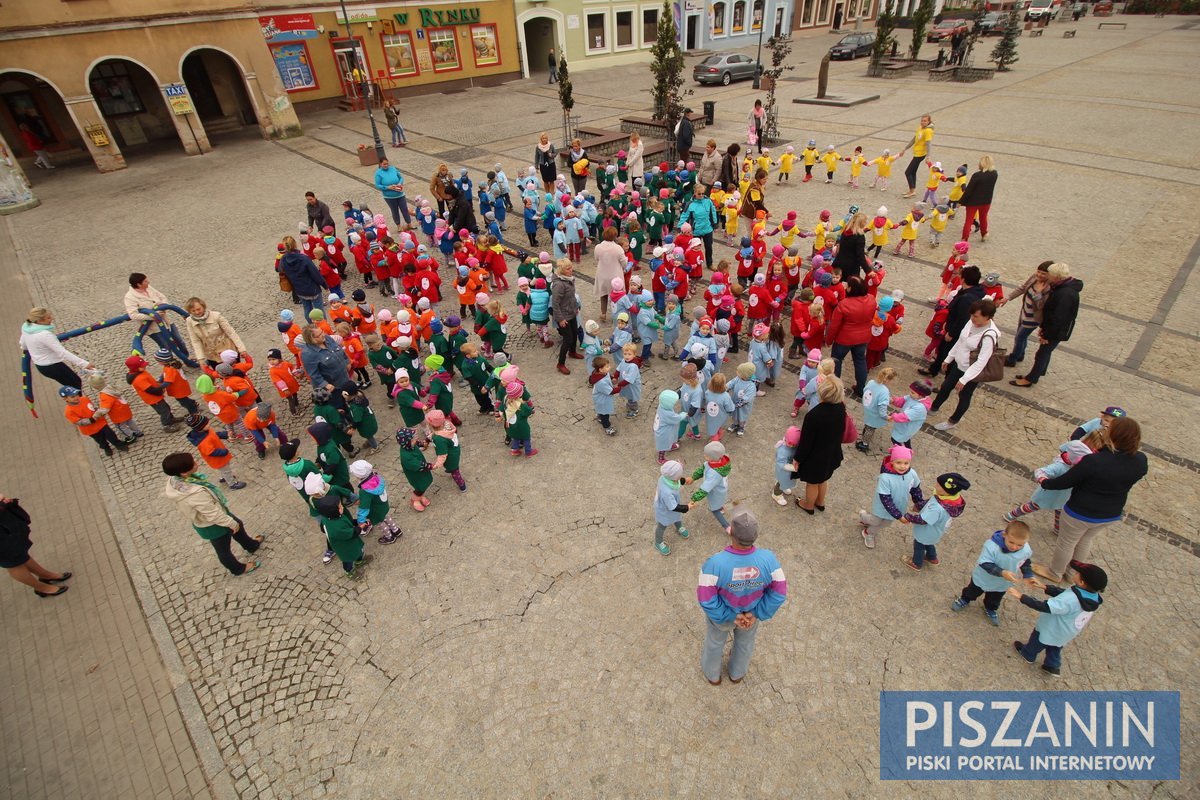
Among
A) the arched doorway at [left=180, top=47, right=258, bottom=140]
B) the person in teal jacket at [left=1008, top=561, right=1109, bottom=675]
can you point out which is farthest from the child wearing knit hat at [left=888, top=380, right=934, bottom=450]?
the arched doorway at [left=180, top=47, right=258, bottom=140]

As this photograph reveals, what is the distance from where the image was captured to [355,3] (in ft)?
92.0

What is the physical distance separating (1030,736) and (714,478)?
3.47 metres

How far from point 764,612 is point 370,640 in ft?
13.3

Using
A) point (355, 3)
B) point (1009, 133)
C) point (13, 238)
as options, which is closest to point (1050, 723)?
point (1009, 133)

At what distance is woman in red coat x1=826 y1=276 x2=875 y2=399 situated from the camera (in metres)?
7.79

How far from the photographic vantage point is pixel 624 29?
125 feet

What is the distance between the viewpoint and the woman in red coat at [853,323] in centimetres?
779

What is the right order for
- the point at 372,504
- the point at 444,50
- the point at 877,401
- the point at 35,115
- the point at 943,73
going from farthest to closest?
the point at 444,50, the point at 943,73, the point at 35,115, the point at 877,401, the point at 372,504

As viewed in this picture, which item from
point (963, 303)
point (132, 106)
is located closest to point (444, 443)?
point (963, 303)

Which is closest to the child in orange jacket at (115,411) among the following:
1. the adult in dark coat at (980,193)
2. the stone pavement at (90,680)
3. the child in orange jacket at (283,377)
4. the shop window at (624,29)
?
the stone pavement at (90,680)

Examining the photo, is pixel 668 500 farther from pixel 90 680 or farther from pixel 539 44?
pixel 539 44

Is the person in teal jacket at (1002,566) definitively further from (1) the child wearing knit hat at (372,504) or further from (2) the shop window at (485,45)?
(2) the shop window at (485,45)

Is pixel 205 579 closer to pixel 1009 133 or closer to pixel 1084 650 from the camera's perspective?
pixel 1084 650

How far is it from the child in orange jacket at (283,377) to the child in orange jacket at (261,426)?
0.54m
